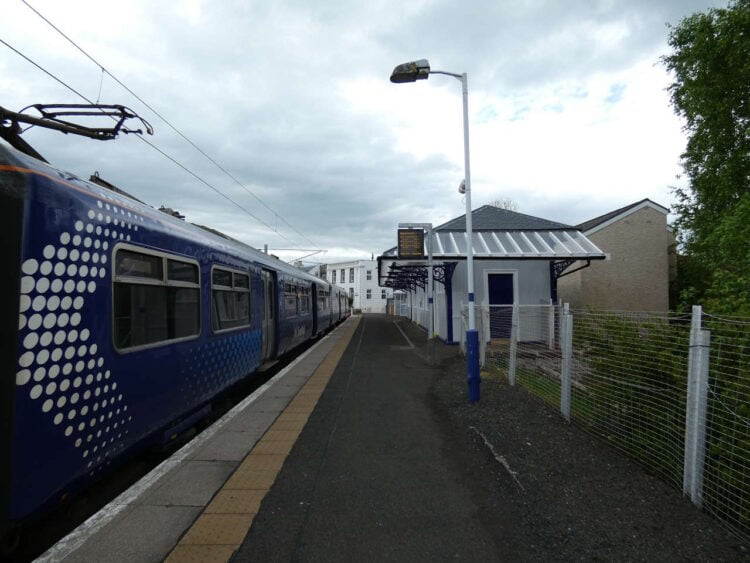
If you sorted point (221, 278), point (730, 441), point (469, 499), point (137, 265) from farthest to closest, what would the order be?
point (221, 278), point (137, 265), point (469, 499), point (730, 441)

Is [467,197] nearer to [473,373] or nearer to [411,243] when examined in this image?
[473,373]

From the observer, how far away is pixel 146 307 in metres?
3.88

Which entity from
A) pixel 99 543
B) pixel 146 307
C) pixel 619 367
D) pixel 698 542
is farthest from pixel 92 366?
pixel 619 367

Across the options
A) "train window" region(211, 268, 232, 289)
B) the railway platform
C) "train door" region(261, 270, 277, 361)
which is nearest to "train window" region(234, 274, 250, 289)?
"train window" region(211, 268, 232, 289)

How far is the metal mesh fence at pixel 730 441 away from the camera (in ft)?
10.0

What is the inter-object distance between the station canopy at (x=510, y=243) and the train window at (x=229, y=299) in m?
7.40

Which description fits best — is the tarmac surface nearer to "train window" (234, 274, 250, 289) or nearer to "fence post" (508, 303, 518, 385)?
"fence post" (508, 303, 518, 385)

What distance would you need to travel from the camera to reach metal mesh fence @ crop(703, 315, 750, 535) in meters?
3.05

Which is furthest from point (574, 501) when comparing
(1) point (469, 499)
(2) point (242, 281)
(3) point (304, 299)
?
(3) point (304, 299)

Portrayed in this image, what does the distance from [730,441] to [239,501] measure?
3.92 m

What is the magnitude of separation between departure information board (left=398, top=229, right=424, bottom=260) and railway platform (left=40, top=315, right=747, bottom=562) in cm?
812

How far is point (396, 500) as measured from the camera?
11.9 feet

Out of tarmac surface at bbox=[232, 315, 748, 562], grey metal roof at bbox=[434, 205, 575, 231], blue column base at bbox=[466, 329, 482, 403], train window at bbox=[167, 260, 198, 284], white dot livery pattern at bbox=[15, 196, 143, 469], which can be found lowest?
tarmac surface at bbox=[232, 315, 748, 562]

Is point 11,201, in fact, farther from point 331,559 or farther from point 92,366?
point 331,559
